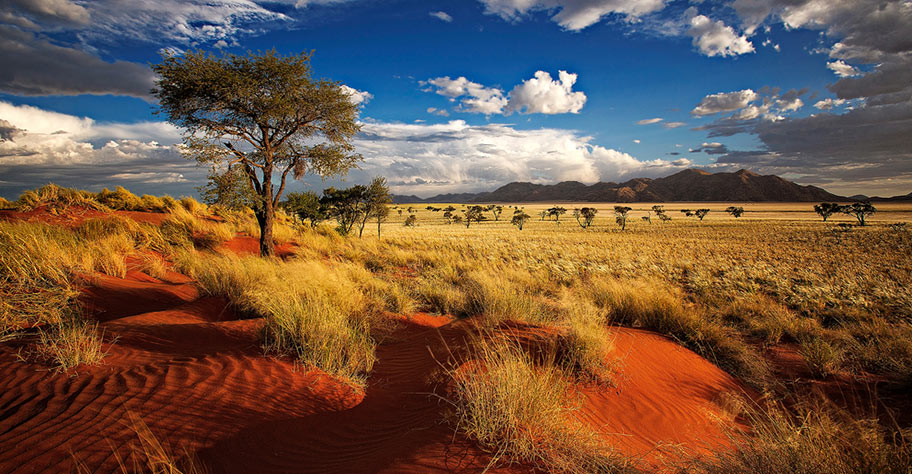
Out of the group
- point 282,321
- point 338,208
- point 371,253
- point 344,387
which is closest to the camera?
point 344,387

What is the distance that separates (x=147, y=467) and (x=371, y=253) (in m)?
16.0

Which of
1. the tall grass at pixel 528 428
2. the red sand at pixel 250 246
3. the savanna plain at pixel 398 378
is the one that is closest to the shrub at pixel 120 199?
the red sand at pixel 250 246

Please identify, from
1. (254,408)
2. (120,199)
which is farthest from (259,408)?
(120,199)

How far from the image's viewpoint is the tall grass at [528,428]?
276cm

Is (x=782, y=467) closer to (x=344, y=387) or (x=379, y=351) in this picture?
(x=344, y=387)

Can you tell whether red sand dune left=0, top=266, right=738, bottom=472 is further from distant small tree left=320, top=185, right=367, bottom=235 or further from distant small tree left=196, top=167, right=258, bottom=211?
distant small tree left=320, top=185, right=367, bottom=235

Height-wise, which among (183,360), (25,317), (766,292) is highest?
(25,317)

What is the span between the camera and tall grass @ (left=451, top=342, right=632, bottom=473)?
2.76m

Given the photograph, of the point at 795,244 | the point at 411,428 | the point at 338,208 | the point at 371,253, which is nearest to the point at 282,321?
the point at 411,428

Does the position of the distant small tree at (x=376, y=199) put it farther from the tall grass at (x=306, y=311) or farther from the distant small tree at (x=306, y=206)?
the tall grass at (x=306, y=311)

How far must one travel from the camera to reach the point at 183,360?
4258mm

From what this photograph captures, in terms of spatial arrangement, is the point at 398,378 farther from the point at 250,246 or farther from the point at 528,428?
the point at 250,246

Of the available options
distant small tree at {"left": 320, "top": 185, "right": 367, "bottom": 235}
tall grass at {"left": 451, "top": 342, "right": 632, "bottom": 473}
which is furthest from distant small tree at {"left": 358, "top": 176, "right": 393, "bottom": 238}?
tall grass at {"left": 451, "top": 342, "right": 632, "bottom": 473}

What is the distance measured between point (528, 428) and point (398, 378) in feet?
7.67
